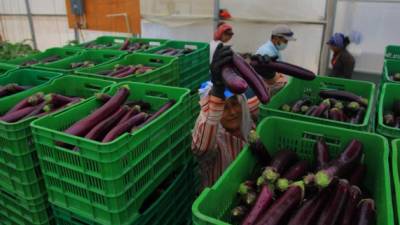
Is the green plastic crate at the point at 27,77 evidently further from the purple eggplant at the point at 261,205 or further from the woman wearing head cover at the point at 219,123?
the purple eggplant at the point at 261,205

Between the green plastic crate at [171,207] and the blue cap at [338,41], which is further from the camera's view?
the blue cap at [338,41]

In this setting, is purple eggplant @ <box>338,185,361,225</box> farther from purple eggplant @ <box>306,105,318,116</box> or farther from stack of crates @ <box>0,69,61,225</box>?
stack of crates @ <box>0,69,61,225</box>

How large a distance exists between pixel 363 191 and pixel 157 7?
5.50 m

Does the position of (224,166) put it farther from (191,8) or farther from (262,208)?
(191,8)

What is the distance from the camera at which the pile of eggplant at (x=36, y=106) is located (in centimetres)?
191

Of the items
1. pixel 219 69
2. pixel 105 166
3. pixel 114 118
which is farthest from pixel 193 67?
pixel 105 166

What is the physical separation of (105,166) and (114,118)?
1.65 feet

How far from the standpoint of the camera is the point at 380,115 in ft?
5.65

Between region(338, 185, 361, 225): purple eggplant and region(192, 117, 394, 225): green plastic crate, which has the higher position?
region(192, 117, 394, 225): green plastic crate

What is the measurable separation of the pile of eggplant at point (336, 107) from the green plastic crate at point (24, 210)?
58.6 inches

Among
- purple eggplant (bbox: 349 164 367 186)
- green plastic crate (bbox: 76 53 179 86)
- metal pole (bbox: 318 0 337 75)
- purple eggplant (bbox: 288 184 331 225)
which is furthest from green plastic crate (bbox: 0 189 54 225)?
metal pole (bbox: 318 0 337 75)

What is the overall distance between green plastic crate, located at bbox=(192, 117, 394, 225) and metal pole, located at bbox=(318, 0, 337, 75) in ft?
12.1

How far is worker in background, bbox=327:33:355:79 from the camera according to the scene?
446cm

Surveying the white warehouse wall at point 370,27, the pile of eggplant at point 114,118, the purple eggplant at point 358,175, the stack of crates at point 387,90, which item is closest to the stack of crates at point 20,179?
the pile of eggplant at point 114,118
